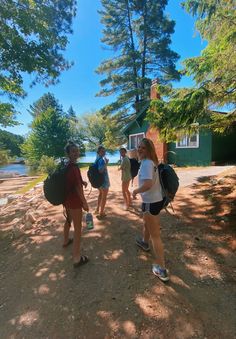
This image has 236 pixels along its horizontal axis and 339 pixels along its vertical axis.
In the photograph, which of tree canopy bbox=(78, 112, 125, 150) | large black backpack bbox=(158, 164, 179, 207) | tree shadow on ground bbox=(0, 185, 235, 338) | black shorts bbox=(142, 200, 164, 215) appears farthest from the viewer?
tree canopy bbox=(78, 112, 125, 150)

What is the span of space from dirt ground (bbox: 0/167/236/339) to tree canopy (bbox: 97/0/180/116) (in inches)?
806

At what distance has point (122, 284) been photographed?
336 cm

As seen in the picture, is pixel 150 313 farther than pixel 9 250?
No

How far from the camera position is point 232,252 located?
13.0 ft

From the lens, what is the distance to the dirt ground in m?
2.64

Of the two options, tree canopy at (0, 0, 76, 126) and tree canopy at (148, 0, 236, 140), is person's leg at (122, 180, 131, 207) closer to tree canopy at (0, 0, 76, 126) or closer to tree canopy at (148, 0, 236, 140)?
tree canopy at (148, 0, 236, 140)

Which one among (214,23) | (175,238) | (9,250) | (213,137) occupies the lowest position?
(9,250)

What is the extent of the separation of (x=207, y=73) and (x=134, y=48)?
71.6 ft

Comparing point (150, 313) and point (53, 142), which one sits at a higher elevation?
point (53, 142)

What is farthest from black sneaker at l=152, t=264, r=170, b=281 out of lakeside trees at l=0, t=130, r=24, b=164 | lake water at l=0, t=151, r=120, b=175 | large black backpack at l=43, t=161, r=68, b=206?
lake water at l=0, t=151, r=120, b=175

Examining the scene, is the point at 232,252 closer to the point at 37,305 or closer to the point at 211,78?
the point at 37,305

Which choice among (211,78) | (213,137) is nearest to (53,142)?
(213,137)

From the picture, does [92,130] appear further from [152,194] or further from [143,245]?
[152,194]

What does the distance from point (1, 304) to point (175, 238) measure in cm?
308
